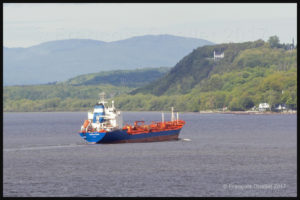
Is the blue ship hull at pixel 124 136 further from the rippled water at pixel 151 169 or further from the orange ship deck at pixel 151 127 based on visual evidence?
the rippled water at pixel 151 169

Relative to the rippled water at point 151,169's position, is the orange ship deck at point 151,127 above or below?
above

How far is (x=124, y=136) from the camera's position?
152 meters

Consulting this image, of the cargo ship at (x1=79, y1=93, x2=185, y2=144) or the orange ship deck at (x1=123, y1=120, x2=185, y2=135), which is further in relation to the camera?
the orange ship deck at (x1=123, y1=120, x2=185, y2=135)

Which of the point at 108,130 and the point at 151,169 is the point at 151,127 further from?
the point at 151,169

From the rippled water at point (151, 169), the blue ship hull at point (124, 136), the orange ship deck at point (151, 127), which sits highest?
the orange ship deck at point (151, 127)

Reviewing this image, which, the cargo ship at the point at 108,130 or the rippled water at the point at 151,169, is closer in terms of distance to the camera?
the rippled water at the point at 151,169

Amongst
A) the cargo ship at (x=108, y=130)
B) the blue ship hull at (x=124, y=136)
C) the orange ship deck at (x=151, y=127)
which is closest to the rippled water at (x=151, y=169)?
the blue ship hull at (x=124, y=136)

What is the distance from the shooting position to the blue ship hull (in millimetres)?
147012

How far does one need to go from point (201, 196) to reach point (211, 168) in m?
24.5

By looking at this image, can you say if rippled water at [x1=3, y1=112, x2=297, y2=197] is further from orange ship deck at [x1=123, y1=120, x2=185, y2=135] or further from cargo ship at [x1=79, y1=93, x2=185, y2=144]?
orange ship deck at [x1=123, y1=120, x2=185, y2=135]

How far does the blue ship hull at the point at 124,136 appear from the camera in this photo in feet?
482

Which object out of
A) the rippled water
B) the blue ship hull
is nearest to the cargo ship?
the blue ship hull

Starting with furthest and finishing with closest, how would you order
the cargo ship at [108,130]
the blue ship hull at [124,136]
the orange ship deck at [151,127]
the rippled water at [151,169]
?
the orange ship deck at [151,127], the cargo ship at [108,130], the blue ship hull at [124,136], the rippled water at [151,169]

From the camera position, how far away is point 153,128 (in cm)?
16175
